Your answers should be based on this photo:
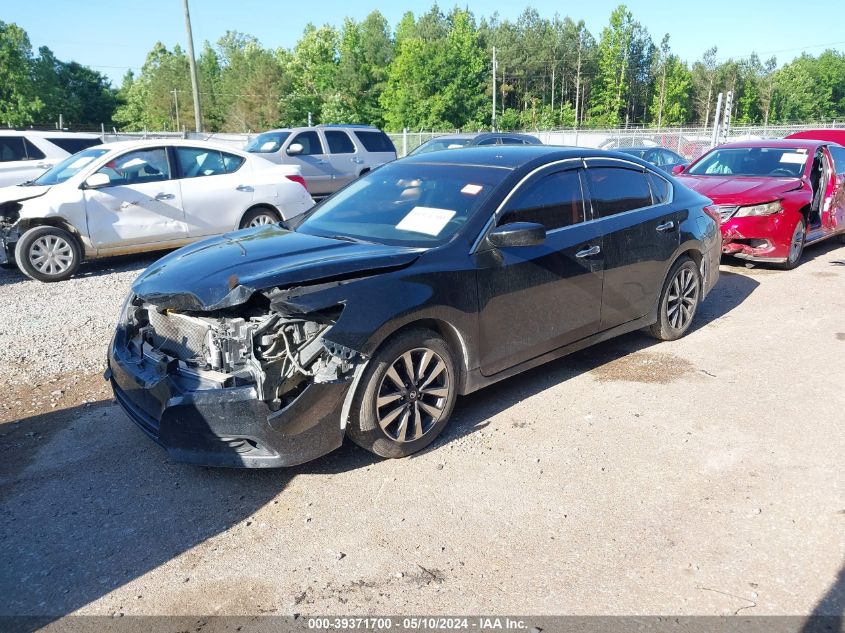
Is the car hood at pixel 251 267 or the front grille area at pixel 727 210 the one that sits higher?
the car hood at pixel 251 267

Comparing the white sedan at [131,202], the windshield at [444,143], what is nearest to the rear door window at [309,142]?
the windshield at [444,143]

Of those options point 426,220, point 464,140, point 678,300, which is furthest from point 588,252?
point 464,140

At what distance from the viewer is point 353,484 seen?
148 inches

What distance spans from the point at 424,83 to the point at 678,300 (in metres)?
68.8

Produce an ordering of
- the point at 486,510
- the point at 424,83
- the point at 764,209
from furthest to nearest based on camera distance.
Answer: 1. the point at 424,83
2. the point at 764,209
3. the point at 486,510

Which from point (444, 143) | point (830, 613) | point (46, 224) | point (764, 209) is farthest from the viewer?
point (444, 143)

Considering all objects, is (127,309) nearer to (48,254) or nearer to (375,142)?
(48,254)

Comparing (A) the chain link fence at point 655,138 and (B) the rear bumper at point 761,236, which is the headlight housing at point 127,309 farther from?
(A) the chain link fence at point 655,138

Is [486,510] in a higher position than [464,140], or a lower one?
lower

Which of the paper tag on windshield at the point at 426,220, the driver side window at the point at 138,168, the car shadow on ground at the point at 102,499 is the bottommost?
the car shadow on ground at the point at 102,499

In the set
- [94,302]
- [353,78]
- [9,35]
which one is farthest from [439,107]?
[94,302]

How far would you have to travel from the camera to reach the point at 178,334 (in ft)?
12.5

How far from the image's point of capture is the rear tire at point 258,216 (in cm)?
984

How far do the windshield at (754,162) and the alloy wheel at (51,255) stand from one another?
883 centimetres
